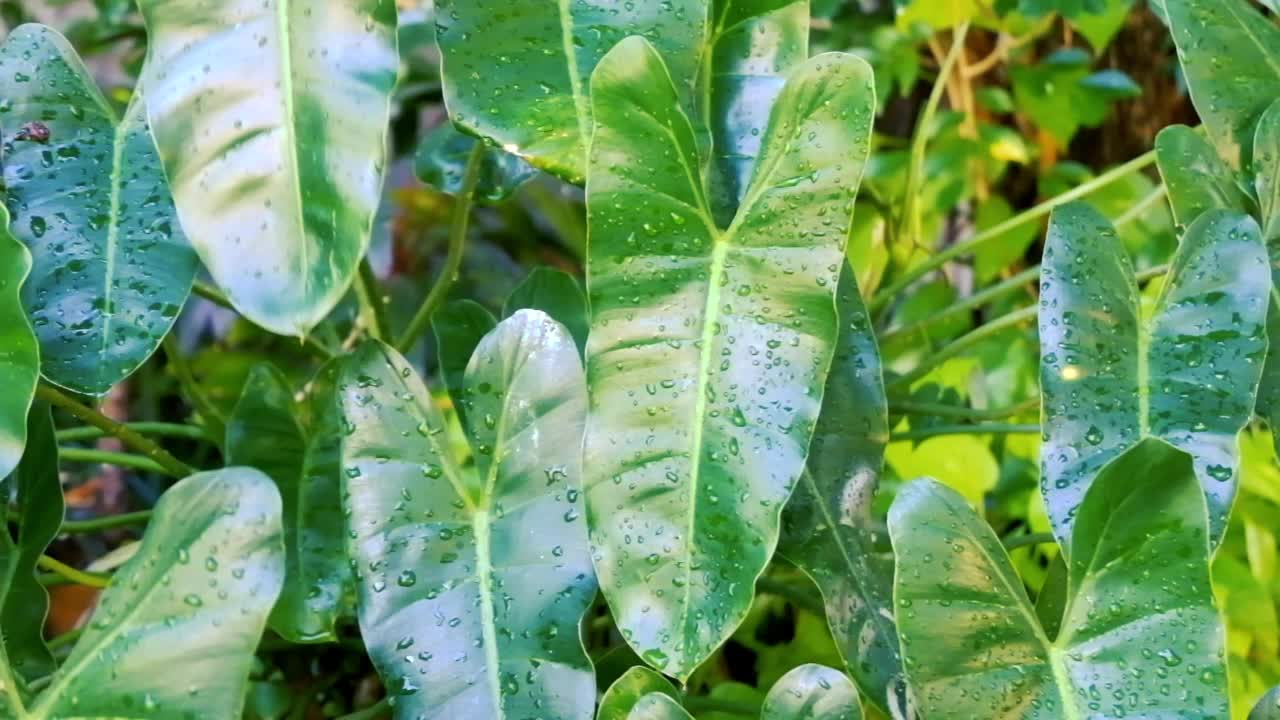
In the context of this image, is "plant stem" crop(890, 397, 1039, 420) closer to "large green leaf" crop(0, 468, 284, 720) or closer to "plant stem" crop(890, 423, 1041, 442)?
"plant stem" crop(890, 423, 1041, 442)

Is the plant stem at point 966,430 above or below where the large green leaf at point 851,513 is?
below

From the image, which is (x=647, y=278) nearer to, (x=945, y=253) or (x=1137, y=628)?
(x=1137, y=628)

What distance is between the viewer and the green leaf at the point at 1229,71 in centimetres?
68

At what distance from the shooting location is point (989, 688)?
1.59ft

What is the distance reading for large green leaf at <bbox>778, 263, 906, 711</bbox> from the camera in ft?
1.93

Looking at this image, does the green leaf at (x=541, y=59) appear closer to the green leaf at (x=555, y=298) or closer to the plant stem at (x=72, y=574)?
the green leaf at (x=555, y=298)

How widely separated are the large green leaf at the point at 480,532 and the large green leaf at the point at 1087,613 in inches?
7.0

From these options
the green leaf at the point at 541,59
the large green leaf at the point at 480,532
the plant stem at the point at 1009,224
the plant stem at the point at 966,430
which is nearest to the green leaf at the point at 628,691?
the large green leaf at the point at 480,532

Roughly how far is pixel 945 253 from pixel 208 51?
64 centimetres

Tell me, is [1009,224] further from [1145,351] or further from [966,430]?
[1145,351]

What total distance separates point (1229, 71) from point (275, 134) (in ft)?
2.05

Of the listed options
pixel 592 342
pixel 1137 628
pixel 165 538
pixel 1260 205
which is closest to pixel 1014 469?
pixel 1260 205

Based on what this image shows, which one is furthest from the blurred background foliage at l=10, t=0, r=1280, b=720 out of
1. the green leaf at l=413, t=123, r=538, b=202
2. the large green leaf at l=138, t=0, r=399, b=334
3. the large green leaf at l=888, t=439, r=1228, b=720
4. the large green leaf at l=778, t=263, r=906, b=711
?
the large green leaf at l=138, t=0, r=399, b=334

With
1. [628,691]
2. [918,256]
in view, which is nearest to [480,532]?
[628,691]
